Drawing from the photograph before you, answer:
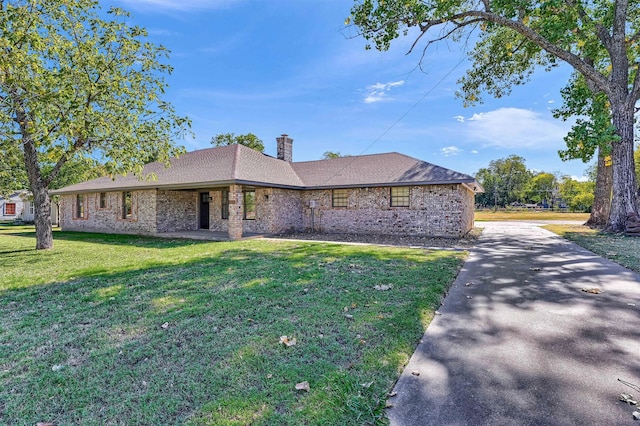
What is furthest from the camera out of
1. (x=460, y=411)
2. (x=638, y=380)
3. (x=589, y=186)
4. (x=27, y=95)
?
(x=589, y=186)

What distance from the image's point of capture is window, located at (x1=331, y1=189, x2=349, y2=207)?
1580 cm

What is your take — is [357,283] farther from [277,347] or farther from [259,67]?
[259,67]

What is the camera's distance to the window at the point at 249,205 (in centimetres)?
1570

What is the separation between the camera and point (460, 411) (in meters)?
2.25

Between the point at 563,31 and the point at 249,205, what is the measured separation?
14.3 meters

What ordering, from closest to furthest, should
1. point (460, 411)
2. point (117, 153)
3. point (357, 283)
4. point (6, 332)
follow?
point (460, 411)
point (6, 332)
point (357, 283)
point (117, 153)

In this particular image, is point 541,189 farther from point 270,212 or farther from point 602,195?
point 270,212

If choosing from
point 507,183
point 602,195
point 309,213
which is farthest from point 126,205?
point 507,183

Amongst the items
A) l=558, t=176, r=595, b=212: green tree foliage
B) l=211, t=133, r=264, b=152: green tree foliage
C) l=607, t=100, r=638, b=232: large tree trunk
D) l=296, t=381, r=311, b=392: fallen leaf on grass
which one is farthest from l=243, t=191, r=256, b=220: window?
l=558, t=176, r=595, b=212: green tree foliage

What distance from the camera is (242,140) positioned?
33781 millimetres

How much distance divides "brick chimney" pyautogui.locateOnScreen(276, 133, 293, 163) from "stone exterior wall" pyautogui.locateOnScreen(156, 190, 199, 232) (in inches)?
228

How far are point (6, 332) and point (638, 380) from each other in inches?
246

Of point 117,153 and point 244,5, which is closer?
point 117,153

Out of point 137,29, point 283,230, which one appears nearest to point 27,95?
point 137,29
